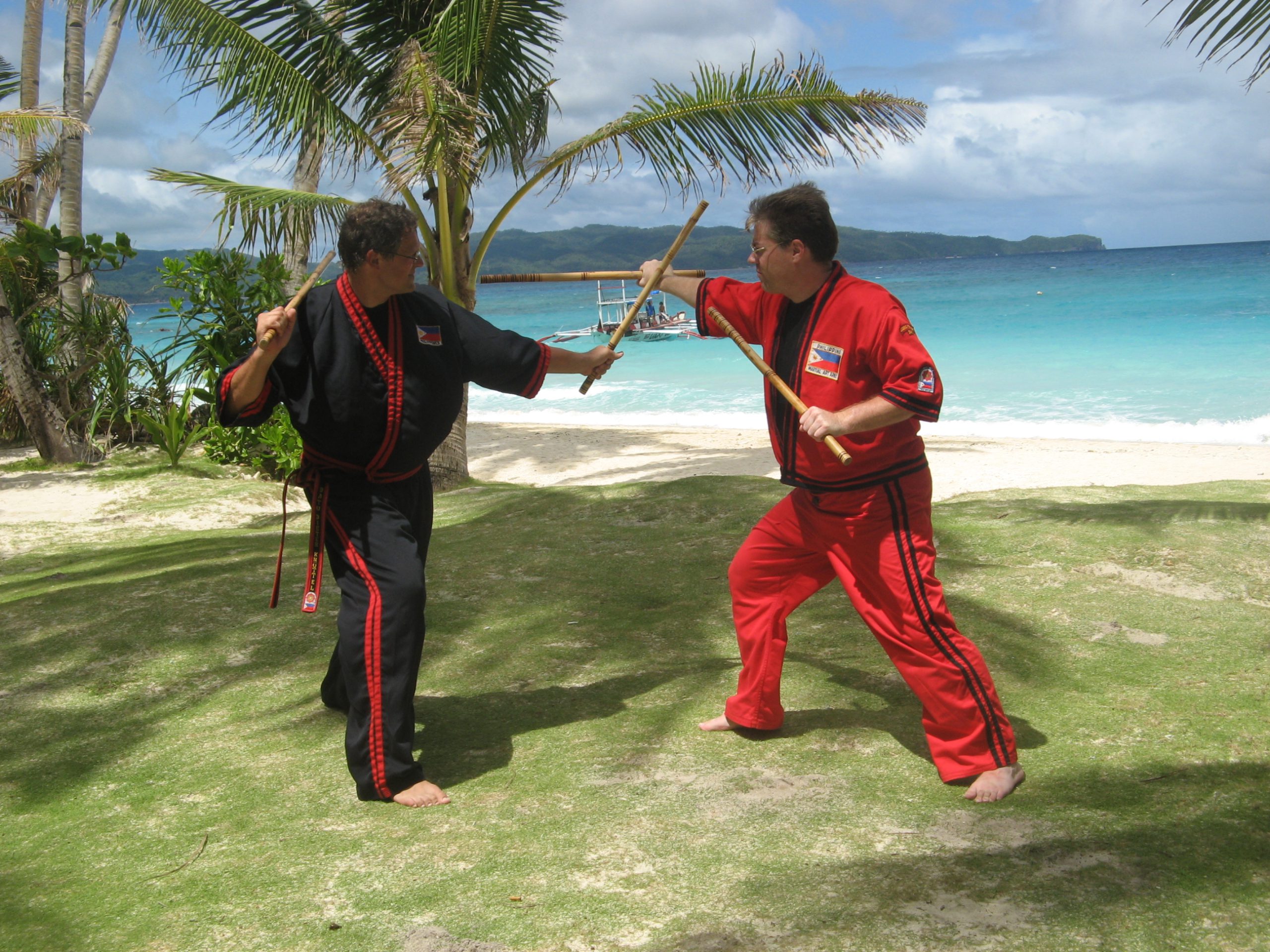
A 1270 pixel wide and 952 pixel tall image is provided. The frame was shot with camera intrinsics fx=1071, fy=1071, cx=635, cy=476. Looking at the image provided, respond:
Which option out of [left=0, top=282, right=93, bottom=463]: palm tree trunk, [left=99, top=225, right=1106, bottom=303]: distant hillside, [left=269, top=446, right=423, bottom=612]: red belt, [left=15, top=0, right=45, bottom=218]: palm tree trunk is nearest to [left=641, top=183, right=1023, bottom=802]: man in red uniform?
[left=269, top=446, right=423, bottom=612]: red belt

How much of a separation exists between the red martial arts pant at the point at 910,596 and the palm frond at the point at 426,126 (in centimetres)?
555

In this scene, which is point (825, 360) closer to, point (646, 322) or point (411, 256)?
point (411, 256)

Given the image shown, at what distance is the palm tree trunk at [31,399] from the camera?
411 inches

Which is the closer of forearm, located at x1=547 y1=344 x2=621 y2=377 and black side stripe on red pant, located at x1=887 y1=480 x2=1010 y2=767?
black side stripe on red pant, located at x1=887 y1=480 x2=1010 y2=767

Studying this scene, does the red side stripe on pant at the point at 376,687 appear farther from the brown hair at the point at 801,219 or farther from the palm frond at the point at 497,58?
the palm frond at the point at 497,58

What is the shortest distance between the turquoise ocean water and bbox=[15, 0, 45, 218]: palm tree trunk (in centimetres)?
210

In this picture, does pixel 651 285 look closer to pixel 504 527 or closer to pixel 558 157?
pixel 504 527

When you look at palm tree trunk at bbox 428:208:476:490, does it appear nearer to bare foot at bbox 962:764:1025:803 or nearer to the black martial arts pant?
the black martial arts pant

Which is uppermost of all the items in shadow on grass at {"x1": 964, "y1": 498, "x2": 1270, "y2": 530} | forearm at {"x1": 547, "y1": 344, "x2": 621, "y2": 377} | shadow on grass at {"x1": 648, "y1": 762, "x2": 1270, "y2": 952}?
forearm at {"x1": 547, "y1": 344, "x2": 621, "y2": 377}

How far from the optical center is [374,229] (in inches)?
118

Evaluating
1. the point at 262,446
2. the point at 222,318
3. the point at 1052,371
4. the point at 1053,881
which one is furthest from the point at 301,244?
the point at 1052,371

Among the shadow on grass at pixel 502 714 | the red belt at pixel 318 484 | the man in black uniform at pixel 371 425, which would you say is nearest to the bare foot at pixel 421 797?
the man in black uniform at pixel 371 425

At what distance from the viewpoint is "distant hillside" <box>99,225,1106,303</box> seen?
325 feet

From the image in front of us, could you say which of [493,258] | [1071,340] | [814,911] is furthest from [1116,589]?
[493,258]
